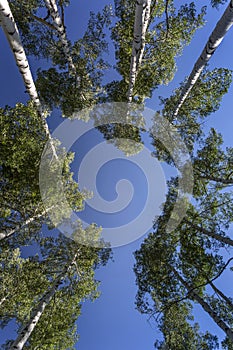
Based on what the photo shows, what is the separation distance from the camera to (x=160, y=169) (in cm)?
1570

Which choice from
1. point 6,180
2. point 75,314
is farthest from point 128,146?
point 75,314

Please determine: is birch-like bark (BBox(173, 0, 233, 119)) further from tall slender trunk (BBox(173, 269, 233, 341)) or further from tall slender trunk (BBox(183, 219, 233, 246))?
tall slender trunk (BBox(173, 269, 233, 341))

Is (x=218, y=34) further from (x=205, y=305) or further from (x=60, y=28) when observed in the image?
(x=205, y=305)

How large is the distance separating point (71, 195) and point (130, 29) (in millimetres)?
7362

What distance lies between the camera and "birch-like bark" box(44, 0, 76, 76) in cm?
919

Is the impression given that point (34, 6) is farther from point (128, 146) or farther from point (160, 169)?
point (160, 169)

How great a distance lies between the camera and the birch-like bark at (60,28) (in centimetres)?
919

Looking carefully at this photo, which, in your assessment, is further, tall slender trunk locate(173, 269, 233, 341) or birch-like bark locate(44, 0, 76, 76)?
birch-like bark locate(44, 0, 76, 76)

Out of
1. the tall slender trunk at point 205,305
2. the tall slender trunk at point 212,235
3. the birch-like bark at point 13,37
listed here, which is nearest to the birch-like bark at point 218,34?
the birch-like bark at point 13,37

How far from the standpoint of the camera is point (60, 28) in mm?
9898

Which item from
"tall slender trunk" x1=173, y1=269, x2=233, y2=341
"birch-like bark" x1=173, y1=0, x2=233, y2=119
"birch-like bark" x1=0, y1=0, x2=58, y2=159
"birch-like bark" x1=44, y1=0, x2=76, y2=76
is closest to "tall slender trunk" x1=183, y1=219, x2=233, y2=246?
"tall slender trunk" x1=173, y1=269, x2=233, y2=341

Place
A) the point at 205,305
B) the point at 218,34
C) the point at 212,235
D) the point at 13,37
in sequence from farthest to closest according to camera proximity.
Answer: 1. the point at 212,235
2. the point at 205,305
3. the point at 218,34
4. the point at 13,37

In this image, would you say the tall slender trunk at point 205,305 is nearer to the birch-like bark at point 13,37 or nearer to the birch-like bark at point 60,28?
the birch-like bark at point 13,37

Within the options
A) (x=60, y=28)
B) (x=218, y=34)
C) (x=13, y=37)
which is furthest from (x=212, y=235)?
(x=60, y=28)
